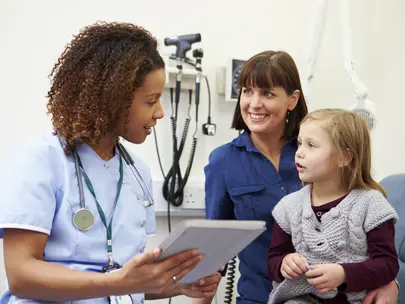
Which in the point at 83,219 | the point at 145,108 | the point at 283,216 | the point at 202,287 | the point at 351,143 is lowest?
the point at 202,287

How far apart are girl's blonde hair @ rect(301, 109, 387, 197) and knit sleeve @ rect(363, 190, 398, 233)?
0.21 feet

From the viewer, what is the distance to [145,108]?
1.11 m

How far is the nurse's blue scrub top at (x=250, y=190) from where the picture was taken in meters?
1.47

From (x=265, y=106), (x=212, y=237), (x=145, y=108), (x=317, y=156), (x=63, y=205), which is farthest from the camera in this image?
(x=265, y=106)

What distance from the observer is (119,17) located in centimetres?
201

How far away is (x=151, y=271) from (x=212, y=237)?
0.15m

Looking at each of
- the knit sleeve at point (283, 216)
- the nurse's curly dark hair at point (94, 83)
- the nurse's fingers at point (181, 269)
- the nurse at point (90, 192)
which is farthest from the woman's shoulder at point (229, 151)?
the nurse's fingers at point (181, 269)

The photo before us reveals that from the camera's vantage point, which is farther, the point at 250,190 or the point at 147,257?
the point at 250,190

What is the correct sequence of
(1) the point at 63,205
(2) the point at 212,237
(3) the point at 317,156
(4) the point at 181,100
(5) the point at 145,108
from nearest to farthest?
(2) the point at 212,237, (1) the point at 63,205, (5) the point at 145,108, (3) the point at 317,156, (4) the point at 181,100

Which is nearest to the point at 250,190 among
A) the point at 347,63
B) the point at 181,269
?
the point at 181,269

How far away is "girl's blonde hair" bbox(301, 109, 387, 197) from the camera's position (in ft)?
4.03

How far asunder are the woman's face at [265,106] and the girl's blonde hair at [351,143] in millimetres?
207

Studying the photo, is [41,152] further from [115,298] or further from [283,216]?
[283,216]

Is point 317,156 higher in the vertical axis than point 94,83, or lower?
lower
